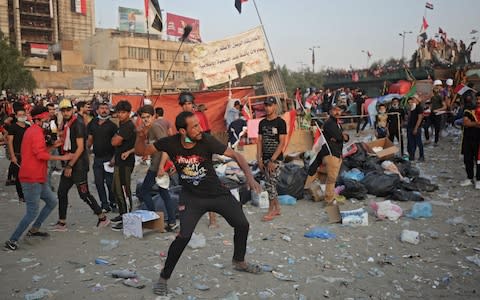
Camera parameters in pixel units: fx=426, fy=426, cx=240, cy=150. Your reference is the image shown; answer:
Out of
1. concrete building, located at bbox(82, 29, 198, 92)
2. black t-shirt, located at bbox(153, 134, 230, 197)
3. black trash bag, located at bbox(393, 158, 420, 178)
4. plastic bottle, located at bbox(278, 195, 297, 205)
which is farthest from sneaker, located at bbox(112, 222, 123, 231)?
concrete building, located at bbox(82, 29, 198, 92)

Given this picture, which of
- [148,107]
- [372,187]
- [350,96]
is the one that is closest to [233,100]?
[372,187]

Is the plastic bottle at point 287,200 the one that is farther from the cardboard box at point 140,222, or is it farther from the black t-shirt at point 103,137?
the black t-shirt at point 103,137

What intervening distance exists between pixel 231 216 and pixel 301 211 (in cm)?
307

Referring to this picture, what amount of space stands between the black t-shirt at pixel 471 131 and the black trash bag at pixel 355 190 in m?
2.19

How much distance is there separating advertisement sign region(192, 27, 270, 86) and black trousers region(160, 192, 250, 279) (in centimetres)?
891

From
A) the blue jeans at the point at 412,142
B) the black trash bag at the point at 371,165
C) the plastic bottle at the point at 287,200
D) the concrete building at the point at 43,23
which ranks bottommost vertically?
the plastic bottle at the point at 287,200

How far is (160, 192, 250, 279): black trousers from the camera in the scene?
149 inches

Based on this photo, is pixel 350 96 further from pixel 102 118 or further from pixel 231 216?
pixel 231 216

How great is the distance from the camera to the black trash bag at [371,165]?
8.26m

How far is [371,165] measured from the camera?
27.6 feet

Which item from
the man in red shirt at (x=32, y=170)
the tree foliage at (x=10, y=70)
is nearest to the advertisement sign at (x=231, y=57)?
the man in red shirt at (x=32, y=170)

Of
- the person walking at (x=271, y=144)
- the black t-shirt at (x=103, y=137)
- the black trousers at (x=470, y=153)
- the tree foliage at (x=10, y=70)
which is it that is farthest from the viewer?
the tree foliage at (x=10, y=70)

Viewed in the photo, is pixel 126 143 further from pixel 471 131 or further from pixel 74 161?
pixel 471 131

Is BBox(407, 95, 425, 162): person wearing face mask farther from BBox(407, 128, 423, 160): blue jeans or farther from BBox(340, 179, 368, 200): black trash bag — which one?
BBox(340, 179, 368, 200): black trash bag
